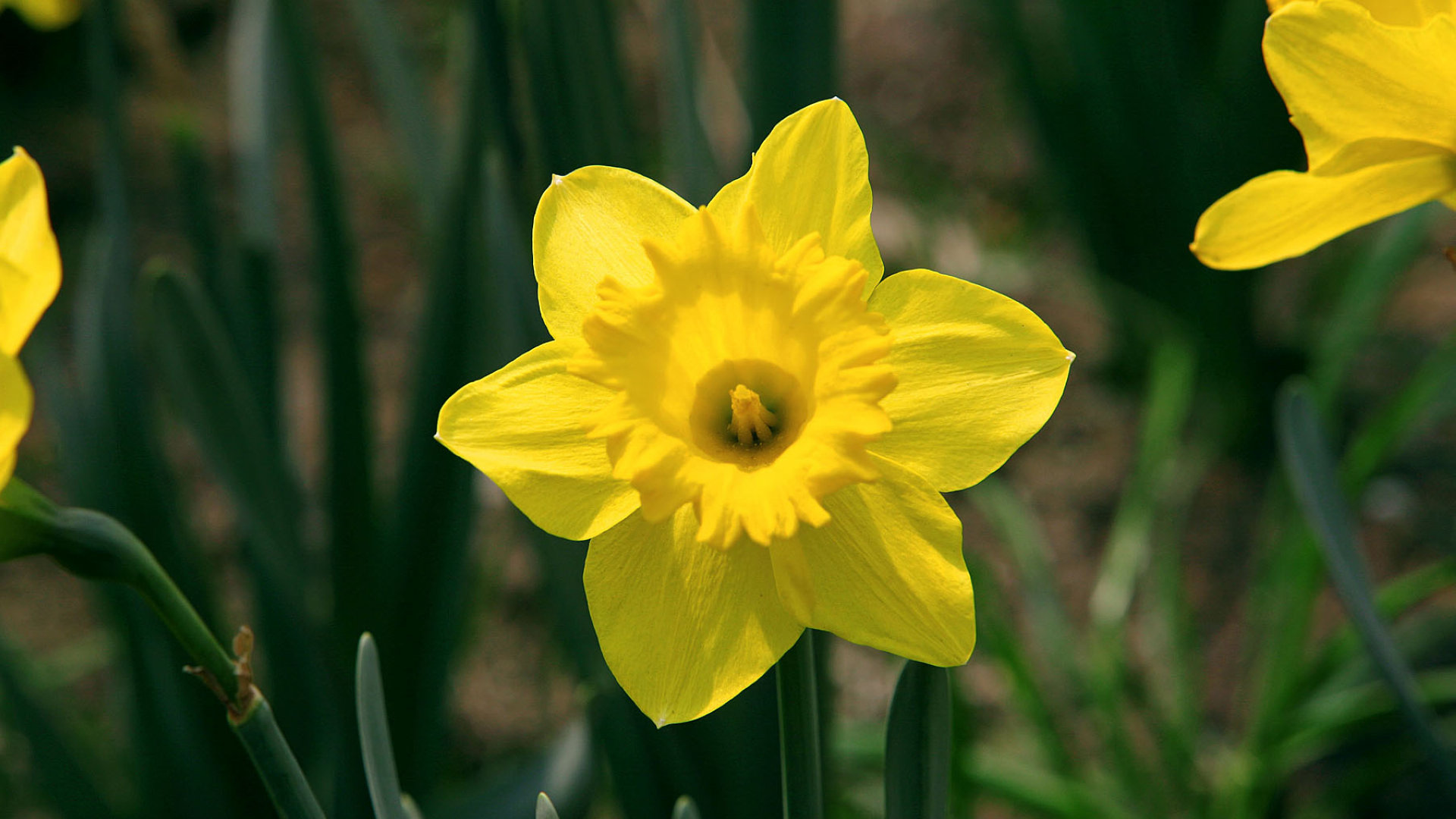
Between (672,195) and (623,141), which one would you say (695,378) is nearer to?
(672,195)

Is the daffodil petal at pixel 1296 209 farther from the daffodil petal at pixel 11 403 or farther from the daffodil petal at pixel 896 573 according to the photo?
the daffodil petal at pixel 11 403

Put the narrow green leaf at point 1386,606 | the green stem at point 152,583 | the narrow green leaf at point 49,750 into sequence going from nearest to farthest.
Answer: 1. the green stem at point 152,583
2. the narrow green leaf at point 49,750
3. the narrow green leaf at point 1386,606

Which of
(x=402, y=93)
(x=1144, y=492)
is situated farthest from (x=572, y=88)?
(x=1144, y=492)

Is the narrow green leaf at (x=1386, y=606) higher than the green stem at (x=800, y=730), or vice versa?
the green stem at (x=800, y=730)

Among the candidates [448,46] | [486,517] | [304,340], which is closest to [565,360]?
[486,517]

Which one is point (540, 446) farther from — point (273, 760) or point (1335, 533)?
point (1335, 533)

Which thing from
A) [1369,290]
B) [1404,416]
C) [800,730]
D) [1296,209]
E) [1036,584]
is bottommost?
[1036,584]

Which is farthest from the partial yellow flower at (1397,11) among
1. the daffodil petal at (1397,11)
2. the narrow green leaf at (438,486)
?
the narrow green leaf at (438,486)
